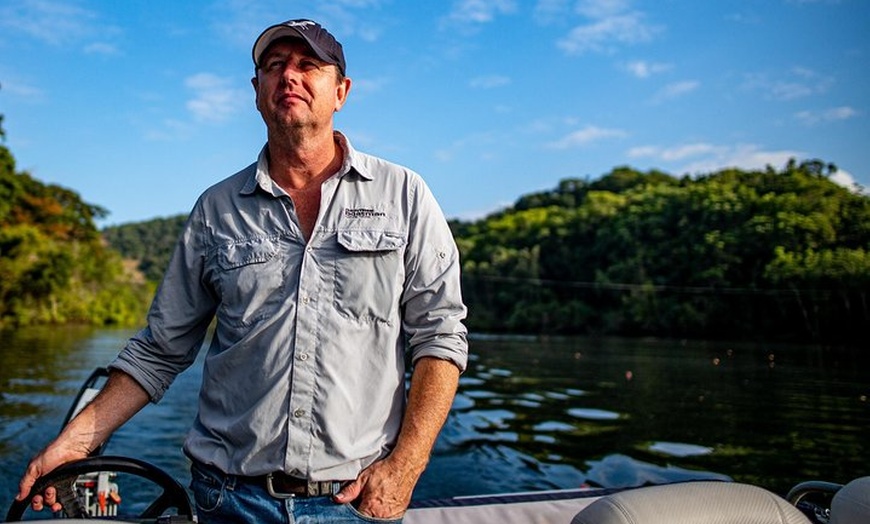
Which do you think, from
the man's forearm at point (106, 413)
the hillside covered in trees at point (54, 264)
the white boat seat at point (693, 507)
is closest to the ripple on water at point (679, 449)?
the white boat seat at point (693, 507)

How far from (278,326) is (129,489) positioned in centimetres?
690

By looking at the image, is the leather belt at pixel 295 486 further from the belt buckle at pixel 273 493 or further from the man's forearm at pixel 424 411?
the man's forearm at pixel 424 411

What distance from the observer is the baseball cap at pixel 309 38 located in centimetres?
199

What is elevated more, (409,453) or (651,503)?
(409,453)

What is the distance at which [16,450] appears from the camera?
34.1 ft

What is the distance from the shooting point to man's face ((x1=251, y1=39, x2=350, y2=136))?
2000mm

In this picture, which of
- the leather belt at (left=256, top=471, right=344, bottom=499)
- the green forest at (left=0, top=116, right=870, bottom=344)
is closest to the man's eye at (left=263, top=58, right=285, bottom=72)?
the leather belt at (left=256, top=471, right=344, bottom=499)

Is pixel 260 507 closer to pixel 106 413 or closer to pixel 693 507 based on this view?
pixel 106 413

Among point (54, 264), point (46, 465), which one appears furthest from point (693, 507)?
point (54, 264)

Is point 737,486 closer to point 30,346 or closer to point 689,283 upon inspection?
point 30,346

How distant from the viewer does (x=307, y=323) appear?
1930 millimetres

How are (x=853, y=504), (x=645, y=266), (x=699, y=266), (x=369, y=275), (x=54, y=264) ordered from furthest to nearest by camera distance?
(x=645, y=266) → (x=699, y=266) → (x=54, y=264) → (x=853, y=504) → (x=369, y=275)

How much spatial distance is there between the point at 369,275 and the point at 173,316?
63 centimetres

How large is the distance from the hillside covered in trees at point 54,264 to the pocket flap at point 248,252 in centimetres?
4179
